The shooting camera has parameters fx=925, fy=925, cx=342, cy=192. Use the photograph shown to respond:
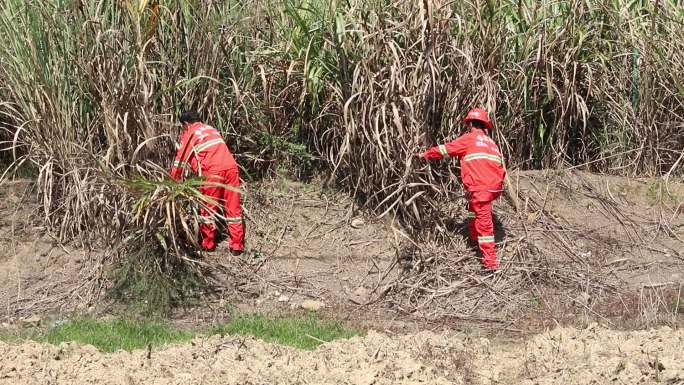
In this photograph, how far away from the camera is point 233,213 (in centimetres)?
869

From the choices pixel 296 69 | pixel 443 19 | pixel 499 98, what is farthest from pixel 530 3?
pixel 296 69

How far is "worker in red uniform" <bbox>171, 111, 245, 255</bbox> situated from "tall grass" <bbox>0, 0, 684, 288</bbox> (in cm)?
Answer: 31

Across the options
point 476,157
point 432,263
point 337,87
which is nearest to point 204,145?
point 337,87

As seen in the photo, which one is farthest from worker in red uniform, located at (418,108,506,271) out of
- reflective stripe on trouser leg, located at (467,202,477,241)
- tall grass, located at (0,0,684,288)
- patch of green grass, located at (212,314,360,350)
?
patch of green grass, located at (212,314,360,350)

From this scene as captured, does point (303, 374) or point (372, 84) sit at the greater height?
point (372, 84)

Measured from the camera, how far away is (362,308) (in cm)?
813

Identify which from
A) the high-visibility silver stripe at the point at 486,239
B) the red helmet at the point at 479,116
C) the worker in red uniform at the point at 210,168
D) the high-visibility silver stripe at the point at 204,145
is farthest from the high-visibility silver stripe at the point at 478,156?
the high-visibility silver stripe at the point at 204,145

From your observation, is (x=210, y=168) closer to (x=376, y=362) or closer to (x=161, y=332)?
(x=161, y=332)

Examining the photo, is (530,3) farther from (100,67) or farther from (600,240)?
(100,67)

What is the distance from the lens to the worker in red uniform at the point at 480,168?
8.28 meters

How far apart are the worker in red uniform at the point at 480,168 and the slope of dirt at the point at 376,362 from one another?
5.39 feet

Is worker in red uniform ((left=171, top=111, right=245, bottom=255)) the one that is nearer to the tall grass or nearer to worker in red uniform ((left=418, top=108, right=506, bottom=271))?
the tall grass

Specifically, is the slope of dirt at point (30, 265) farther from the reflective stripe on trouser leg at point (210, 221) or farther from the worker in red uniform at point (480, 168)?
the worker in red uniform at point (480, 168)

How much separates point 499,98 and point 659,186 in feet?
6.34
